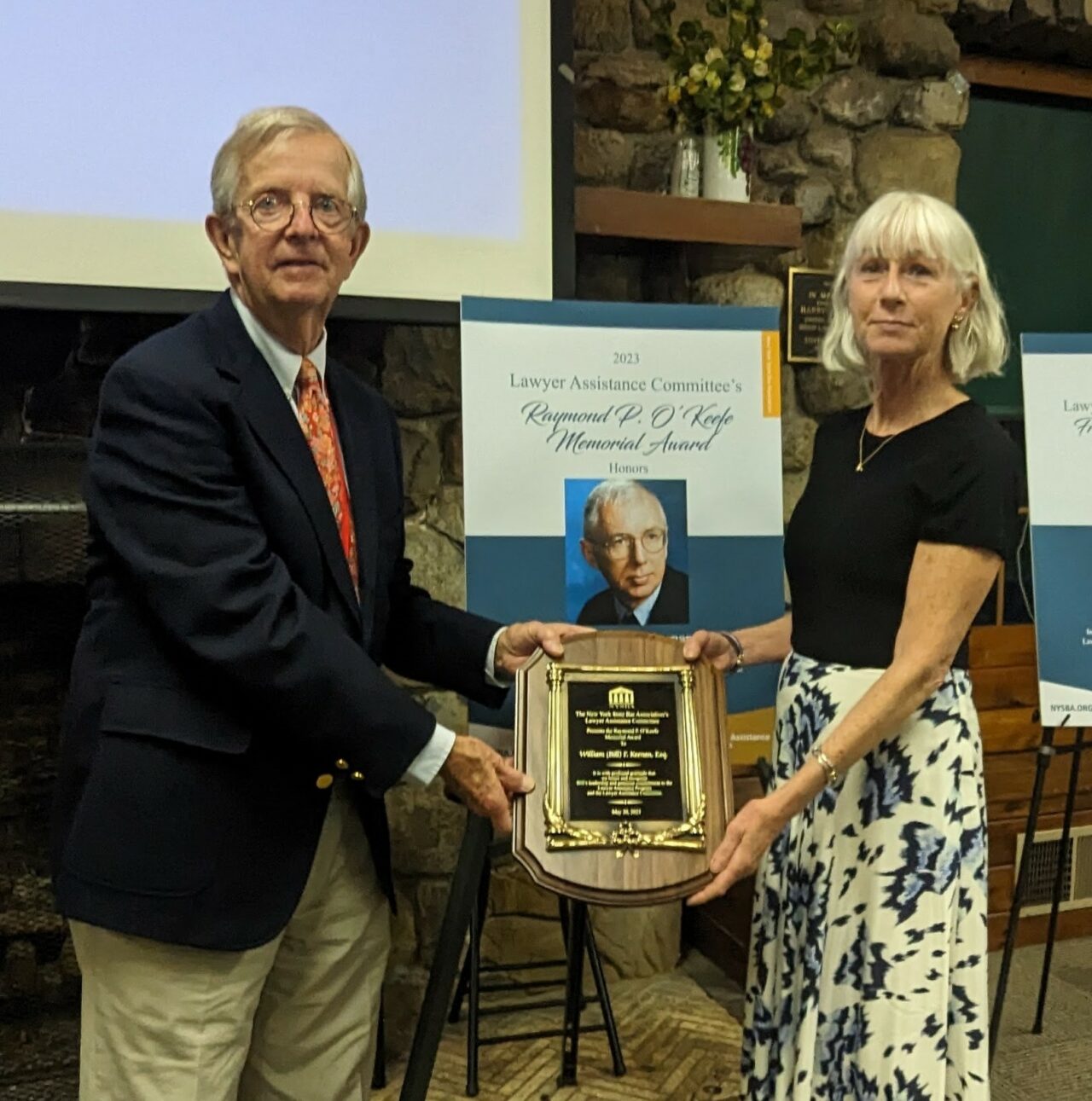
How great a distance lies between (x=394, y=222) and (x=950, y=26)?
1.63m

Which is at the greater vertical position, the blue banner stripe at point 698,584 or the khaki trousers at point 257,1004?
the blue banner stripe at point 698,584

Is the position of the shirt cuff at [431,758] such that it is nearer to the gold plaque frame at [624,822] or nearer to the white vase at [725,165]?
the gold plaque frame at [624,822]

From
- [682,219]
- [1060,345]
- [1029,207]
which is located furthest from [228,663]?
[1029,207]

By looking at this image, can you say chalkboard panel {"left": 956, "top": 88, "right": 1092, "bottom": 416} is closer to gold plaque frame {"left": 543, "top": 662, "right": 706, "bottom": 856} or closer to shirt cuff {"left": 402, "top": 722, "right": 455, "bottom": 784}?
gold plaque frame {"left": 543, "top": 662, "right": 706, "bottom": 856}

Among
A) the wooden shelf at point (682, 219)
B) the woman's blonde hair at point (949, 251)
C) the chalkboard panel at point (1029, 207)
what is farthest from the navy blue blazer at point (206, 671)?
the chalkboard panel at point (1029, 207)

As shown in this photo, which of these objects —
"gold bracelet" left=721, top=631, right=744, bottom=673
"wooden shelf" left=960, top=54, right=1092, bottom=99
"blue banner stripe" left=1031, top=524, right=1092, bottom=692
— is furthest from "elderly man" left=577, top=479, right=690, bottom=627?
"wooden shelf" left=960, top=54, right=1092, bottom=99

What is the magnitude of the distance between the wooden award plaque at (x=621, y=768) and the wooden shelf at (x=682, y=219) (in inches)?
42.3

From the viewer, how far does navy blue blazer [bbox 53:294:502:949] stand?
1.14 meters

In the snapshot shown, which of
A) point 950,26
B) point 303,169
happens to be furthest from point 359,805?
point 950,26

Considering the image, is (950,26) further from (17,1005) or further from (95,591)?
(17,1005)

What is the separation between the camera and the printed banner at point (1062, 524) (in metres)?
2.04

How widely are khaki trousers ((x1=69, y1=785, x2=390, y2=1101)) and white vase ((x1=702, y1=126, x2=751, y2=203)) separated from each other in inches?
62.1

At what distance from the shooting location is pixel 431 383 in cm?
224

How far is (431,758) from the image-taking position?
1.23 meters
